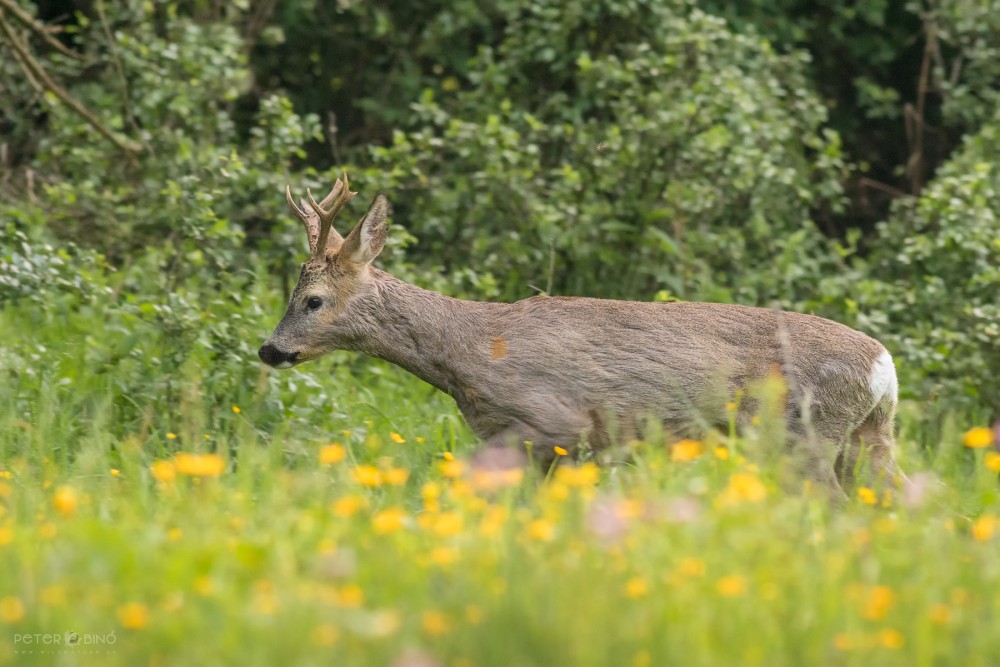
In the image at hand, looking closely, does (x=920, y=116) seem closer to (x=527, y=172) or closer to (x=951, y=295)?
(x=951, y=295)

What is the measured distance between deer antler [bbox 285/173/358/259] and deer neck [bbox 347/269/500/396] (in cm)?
27

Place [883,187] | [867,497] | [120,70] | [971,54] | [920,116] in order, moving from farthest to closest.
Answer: [920,116]
[883,187]
[971,54]
[120,70]
[867,497]

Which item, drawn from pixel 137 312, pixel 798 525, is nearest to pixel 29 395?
pixel 137 312

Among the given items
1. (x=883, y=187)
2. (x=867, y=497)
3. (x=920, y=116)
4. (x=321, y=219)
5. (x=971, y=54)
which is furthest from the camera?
(x=920, y=116)

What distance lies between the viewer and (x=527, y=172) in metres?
8.28

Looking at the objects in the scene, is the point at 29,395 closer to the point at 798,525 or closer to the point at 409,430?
the point at 409,430

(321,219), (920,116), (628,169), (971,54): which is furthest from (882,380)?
(920,116)

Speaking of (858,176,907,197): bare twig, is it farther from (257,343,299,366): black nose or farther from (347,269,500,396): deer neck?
(257,343,299,366): black nose

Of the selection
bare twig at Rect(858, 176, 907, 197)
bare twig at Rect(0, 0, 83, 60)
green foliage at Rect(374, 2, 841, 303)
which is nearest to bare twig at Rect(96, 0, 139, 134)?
bare twig at Rect(0, 0, 83, 60)

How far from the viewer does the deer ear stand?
5.89m

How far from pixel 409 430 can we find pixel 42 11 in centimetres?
574

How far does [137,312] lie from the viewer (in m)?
6.73

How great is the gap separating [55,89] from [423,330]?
339 centimetres

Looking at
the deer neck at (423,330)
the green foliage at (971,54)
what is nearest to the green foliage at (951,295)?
the green foliage at (971,54)
